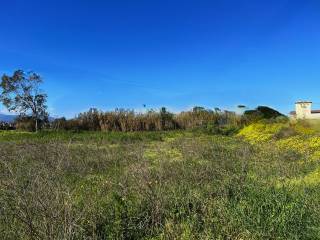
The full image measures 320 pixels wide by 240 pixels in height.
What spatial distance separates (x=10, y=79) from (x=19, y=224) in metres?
30.3

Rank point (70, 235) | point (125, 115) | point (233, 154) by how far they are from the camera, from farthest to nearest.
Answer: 1. point (125, 115)
2. point (233, 154)
3. point (70, 235)

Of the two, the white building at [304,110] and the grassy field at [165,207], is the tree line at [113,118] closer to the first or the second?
the white building at [304,110]

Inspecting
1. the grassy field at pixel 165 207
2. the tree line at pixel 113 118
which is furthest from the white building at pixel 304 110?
the grassy field at pixel 165 207

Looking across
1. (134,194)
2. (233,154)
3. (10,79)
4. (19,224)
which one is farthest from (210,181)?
(10,79)

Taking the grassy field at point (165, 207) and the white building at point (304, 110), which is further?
the white building at point (304, 110)

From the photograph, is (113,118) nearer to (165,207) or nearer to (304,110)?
(304,110)

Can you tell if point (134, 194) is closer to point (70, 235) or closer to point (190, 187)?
point (190, 187)

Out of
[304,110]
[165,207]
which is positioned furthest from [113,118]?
[165,207]

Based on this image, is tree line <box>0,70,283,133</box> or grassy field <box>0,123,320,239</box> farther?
tree line <box>0,70,283,133</box>

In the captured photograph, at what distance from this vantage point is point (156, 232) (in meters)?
5.85

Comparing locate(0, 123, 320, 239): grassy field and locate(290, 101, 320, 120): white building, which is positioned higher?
locate(290, 101, 320, 120): white building

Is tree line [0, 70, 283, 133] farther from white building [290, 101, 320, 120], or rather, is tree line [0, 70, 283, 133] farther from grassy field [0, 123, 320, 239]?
grassy field [0, 123, 320, 239]

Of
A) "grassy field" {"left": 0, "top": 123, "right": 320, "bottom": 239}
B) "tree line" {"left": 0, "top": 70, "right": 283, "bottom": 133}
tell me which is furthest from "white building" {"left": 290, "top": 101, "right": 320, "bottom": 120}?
"grassy field" {"left": 0, "top": 123, "right": 320, "bottom": 239}

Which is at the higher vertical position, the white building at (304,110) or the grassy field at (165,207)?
the white building at (304,110)
